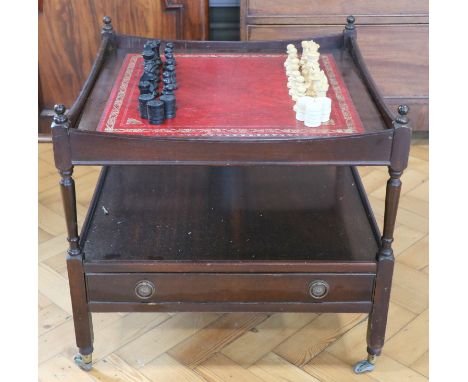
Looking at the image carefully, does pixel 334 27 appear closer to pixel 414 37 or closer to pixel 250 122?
pixel 414 37

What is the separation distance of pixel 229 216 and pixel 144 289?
0.27 metres

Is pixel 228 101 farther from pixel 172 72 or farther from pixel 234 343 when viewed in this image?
pixel 234 343

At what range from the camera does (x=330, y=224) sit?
1571mm

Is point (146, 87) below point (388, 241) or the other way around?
the other way around

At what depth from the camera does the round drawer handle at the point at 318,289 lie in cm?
145

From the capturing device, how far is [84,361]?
5.11ft

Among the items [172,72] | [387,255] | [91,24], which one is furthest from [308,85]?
[91,24]

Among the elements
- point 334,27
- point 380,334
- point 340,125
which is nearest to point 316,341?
point 380,334

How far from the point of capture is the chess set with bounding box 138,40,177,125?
1445mm

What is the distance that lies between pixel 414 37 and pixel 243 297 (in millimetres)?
1229

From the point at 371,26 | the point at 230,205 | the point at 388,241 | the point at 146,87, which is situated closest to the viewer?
the point at 388,241

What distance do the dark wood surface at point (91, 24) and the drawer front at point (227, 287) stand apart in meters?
1.18

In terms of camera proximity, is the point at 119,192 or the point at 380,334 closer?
the point at 380,334

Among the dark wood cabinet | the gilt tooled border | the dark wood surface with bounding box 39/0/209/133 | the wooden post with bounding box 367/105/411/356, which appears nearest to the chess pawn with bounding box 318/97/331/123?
the wooden post with bounding box 367/105/411/356
